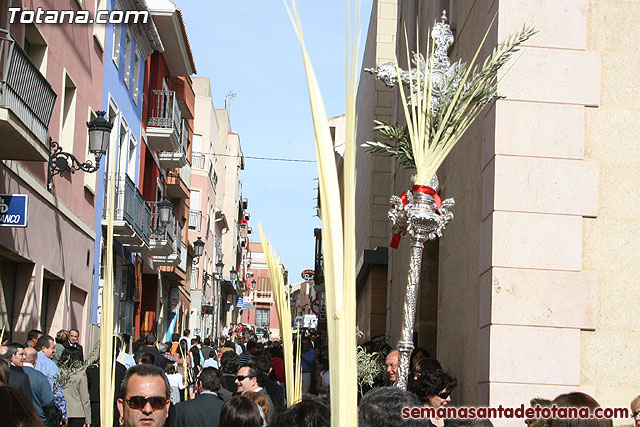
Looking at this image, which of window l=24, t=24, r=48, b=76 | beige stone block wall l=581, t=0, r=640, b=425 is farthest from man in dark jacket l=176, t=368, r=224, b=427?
window l=24, t=24, r=48, b=76

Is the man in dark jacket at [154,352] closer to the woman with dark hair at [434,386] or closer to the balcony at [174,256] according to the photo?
the woman with dark hair at [434,386]

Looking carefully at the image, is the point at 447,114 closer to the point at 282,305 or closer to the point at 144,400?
the point at 282,305

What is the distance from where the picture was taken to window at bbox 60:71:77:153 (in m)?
17.5

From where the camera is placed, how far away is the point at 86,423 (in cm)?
1163

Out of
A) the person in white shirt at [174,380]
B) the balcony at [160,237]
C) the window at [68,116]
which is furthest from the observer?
the balcony at [160,237]

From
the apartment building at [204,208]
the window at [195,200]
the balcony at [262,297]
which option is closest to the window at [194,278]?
the apartment building at [204,208]

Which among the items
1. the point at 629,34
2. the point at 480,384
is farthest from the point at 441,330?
the point at 629,34

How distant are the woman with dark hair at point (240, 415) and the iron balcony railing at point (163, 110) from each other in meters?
22.5

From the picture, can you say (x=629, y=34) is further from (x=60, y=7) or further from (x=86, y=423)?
(x=60, y=7)

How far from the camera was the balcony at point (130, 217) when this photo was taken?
72.2ft

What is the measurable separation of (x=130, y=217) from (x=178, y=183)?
36.8 feet

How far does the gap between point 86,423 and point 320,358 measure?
349 inches

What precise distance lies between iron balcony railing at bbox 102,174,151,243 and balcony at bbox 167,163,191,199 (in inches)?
304

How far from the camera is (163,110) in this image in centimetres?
2848
